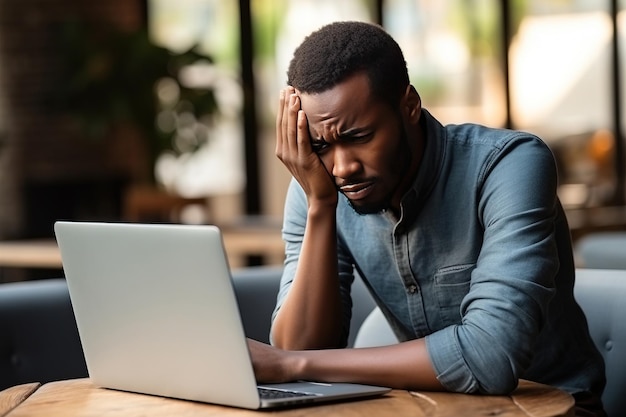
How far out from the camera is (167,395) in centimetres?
176

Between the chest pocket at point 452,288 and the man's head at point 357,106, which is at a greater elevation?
the man's head at point 357,106

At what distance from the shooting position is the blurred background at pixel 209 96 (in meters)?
6.85

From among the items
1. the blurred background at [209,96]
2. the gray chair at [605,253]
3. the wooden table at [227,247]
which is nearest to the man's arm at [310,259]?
the gray chair at [605,253]

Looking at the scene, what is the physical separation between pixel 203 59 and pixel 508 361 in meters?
5.41

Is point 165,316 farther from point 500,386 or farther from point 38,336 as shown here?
point 38,336

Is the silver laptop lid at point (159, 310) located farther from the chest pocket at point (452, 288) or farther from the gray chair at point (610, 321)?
the gray chair at point (610, 321)

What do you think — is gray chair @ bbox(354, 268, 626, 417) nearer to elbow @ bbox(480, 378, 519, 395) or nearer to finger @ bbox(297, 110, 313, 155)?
elbow @ bbox(480, 378, 519, 395)

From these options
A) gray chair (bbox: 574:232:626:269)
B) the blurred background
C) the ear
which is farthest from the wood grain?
the blurred background

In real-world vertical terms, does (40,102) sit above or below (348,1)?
below

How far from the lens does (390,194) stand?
1894 mm

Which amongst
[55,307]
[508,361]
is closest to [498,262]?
[508,361]

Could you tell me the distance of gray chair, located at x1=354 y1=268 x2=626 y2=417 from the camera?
229 centimetres

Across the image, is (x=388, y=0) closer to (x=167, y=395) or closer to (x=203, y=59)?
(x=203, y=59)

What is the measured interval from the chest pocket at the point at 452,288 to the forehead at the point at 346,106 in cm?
31
